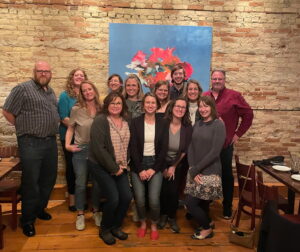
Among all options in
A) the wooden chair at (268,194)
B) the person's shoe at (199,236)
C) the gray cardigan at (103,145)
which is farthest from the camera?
the person's shoe at (199,236)

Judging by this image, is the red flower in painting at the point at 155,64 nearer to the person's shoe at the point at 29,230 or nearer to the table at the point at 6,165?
the table at the point at 6,165

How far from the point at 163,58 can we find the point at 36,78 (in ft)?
6.37

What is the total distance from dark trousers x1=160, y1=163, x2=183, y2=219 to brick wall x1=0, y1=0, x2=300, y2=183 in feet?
5.87

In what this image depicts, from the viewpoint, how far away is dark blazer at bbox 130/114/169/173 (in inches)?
119

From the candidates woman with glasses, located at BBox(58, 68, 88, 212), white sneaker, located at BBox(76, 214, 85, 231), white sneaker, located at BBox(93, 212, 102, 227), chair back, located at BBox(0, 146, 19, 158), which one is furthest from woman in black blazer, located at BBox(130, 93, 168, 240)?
chair back, located at BBox(0, 146, 19, 158)

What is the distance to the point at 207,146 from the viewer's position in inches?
118

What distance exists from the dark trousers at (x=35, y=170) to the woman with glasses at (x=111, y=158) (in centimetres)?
57

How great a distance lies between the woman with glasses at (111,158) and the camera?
285 cm

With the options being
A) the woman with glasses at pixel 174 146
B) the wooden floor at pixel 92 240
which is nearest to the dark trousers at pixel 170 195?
the woman with glasses at pixel 174 146

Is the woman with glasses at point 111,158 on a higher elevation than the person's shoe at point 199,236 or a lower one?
higher

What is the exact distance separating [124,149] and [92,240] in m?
1.03

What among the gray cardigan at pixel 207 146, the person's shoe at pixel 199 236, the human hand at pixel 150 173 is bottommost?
the person's shoe at pixel 199 236

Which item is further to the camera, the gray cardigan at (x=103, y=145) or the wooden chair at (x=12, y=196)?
the wooden chair at (x=12, y=196)

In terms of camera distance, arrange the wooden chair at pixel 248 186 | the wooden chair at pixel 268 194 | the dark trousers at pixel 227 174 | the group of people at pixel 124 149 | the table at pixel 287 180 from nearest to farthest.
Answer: the wooden chair at pixel 268 194
the table at pixel 287 180
the group of people at pixel 124 149
the wooden chair at pixel 248 186
the dark trousers at pixel 227 174
